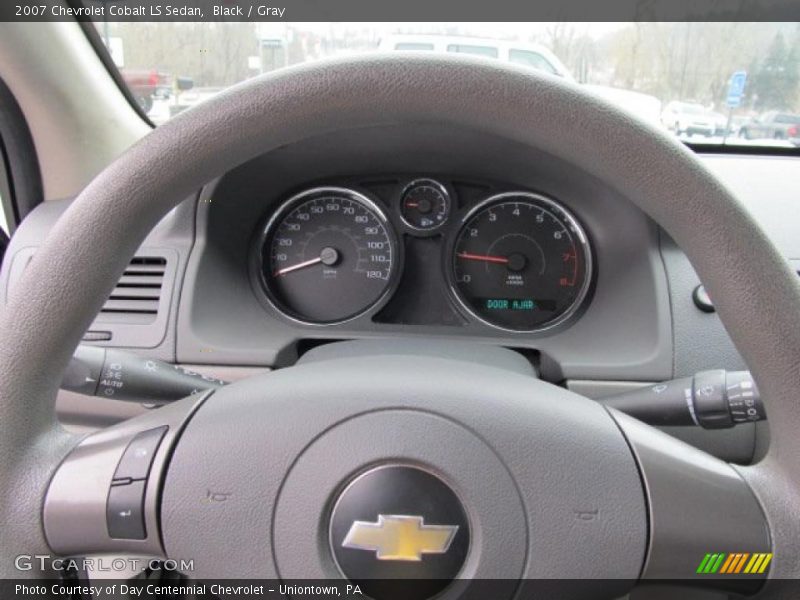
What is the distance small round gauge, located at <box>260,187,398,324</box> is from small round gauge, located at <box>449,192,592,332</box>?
22cm

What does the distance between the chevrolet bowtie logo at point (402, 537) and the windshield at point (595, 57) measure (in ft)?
4.14

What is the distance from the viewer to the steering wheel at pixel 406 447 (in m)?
0.81

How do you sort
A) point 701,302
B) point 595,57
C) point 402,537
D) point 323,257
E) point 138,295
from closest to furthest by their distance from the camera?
point 402,537, point 701,302, point 138,295, point 595,57, point 323,257

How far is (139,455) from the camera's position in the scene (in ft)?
3.02

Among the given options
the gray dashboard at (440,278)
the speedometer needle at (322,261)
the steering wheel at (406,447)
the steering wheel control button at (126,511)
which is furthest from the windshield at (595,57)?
the steering wheel control button at (126,511)

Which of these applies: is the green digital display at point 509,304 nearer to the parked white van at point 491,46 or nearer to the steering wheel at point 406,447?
the parked white van at point 491,46

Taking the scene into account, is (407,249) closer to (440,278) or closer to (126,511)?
(440,278)

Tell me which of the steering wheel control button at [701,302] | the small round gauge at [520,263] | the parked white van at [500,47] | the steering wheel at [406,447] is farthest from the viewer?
the small round gauge at [520,263]

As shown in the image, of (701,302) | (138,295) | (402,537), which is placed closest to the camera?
(402,537)

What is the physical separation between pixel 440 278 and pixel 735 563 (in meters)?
1.34

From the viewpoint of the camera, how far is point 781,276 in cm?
80

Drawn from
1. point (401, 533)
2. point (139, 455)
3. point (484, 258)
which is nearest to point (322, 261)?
point (484, 258)

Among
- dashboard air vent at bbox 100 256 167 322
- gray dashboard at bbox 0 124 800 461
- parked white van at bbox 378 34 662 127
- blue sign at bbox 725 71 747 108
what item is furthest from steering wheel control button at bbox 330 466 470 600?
blue sign at bbox 725 71 747 108

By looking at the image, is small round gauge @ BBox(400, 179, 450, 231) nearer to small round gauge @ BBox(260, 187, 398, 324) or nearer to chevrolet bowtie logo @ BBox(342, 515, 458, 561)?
small round gauge @ BBox(260, 187, 398, 324)
